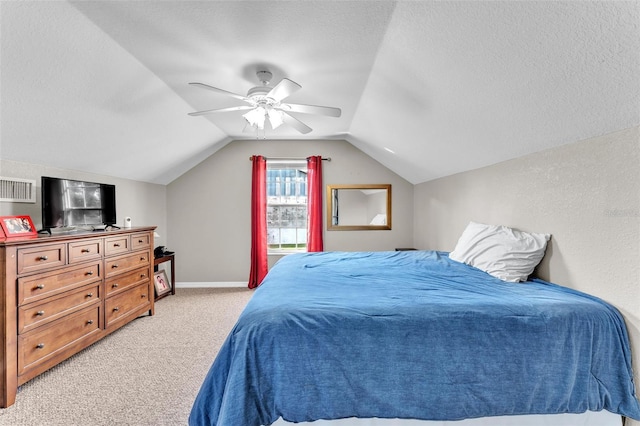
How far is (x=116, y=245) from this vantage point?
2.94 metres

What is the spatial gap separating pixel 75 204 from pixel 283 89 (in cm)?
234

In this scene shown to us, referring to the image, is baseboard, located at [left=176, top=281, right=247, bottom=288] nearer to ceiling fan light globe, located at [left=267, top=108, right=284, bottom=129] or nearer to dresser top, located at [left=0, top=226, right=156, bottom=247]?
dresser top, located at [left=0, top=226, right=156, bottom=247]

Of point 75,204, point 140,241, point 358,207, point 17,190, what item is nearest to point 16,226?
point 17,190

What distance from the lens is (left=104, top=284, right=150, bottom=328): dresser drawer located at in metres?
2.78

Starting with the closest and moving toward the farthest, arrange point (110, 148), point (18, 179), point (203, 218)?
point (18, 179) → point (110, 148) → point (203, 218)

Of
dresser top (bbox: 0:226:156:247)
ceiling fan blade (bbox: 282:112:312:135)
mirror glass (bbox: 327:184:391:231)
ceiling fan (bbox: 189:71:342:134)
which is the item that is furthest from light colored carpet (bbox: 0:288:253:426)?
mirror glass (bbox: 327:184:391:231)

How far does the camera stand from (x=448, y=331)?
143 centimetres

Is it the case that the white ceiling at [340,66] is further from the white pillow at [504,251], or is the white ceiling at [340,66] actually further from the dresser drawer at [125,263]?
the dresser drawer at [125,263]

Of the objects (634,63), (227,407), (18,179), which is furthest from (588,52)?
(18,179)

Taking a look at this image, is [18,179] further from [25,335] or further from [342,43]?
[342,43]

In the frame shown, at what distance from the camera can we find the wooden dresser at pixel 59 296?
190 cm

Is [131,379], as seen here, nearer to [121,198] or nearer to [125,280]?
[125,280]

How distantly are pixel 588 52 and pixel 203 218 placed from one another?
4718 mm

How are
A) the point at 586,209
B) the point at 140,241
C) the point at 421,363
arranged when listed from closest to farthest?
the point at 421,363, the point at 586,209, the point at 140,241
